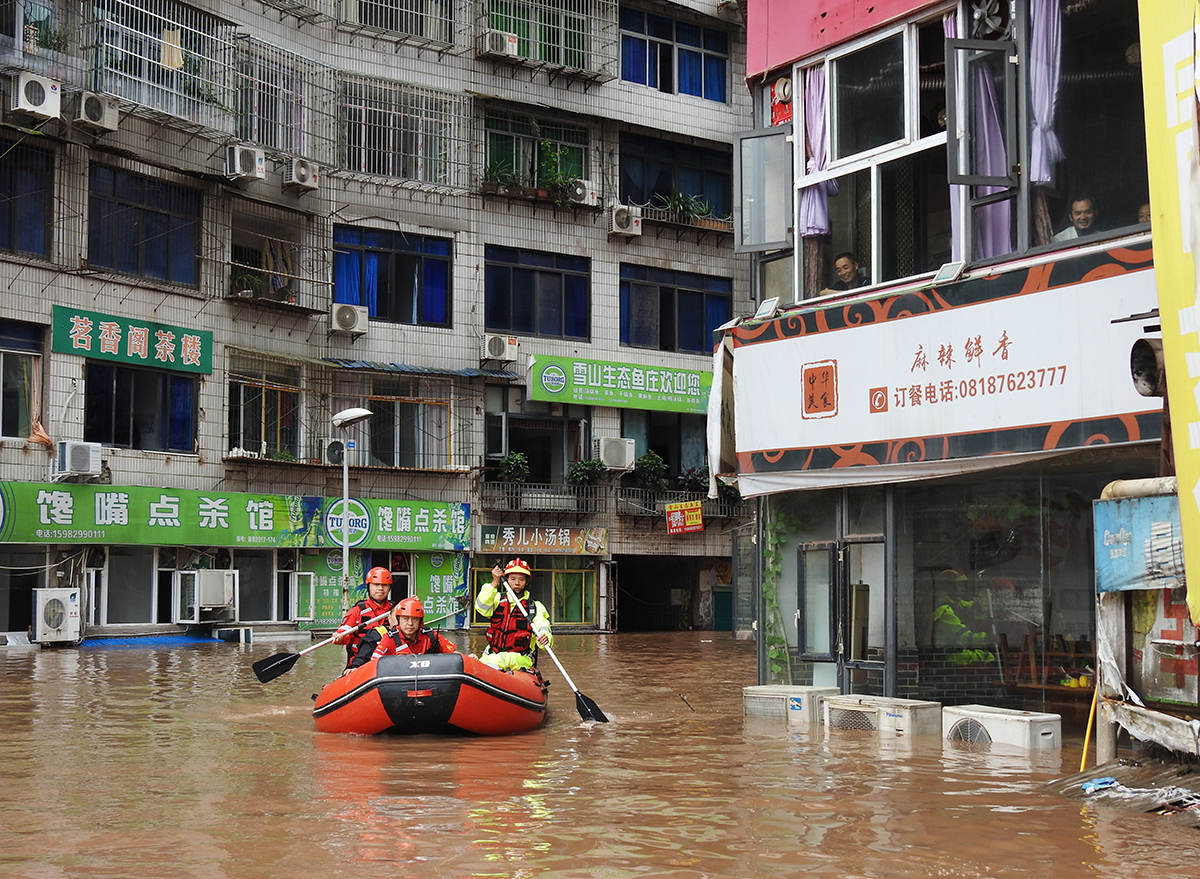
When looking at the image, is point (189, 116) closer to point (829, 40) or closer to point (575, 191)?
point (575, 191)

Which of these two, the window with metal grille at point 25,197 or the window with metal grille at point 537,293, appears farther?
the window with metal grille at point 537,293

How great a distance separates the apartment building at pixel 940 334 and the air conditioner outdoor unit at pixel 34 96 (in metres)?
16.8

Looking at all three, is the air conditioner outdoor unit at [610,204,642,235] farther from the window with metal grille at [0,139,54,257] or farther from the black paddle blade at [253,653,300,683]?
the black paddle blade at [253,653,300,683]

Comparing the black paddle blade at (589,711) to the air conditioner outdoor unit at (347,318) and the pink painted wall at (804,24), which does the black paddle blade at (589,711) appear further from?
Answer: the air conditioner outdoor unit at (347,318)

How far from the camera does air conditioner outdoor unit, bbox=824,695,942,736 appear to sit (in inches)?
512

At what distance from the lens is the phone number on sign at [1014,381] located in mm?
12109

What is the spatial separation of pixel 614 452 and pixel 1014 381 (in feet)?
80.3

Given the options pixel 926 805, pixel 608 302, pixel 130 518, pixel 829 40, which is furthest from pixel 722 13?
pixel 926 805

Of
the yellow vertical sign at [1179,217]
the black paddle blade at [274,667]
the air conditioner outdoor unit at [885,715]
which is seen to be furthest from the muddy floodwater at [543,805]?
the yellow vertical sign at [1179,217]

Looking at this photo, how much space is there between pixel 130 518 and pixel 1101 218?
73.2ft

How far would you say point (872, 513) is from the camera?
14148mm

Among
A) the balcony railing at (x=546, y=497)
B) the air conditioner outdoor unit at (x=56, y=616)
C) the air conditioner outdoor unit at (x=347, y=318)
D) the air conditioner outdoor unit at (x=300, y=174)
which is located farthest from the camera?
the balcony railing at (x=546, y=497)

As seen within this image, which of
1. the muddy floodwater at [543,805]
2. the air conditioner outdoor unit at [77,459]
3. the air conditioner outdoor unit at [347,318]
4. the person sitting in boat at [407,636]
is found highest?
the air conditioner outdoor unit at [347,318]

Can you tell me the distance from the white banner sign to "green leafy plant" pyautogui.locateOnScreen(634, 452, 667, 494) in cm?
2202
